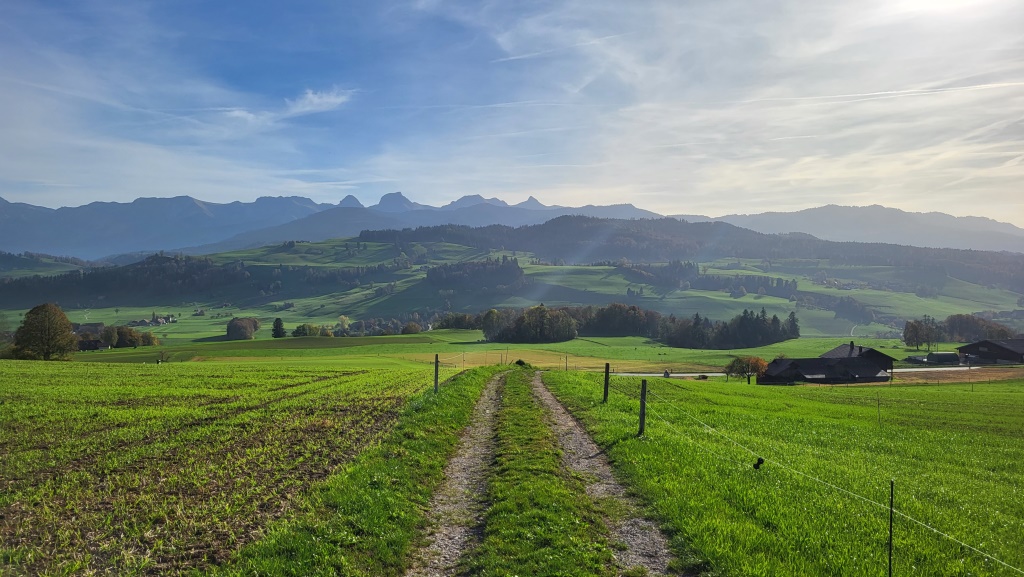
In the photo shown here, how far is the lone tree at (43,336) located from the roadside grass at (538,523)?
92.5m

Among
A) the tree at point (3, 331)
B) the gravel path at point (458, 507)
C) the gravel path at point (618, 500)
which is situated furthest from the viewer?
the tree at point (3, 331)

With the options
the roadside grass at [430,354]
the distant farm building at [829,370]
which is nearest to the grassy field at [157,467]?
the roadside grass at [430,354]

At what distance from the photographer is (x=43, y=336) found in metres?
76.6

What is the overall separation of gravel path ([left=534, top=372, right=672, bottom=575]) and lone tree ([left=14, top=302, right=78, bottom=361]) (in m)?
90.5

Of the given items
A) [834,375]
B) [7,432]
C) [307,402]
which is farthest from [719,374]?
[7,432]

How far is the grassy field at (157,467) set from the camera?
10320mm

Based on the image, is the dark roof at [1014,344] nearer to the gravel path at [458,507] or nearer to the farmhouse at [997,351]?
the farmhouse at [997,351]

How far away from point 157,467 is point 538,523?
1329 cm

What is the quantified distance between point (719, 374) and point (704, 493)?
100m

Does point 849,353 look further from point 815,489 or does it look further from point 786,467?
point 815,489

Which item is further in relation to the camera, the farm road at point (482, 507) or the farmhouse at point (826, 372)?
the farmhouse at point (826, 372)

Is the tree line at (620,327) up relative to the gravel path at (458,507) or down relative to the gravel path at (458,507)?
down

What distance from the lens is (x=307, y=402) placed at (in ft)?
102

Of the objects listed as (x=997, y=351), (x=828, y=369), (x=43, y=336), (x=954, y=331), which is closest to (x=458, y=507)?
(x=43, y=336)
